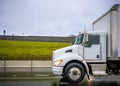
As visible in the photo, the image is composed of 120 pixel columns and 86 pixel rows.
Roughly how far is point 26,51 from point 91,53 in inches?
908

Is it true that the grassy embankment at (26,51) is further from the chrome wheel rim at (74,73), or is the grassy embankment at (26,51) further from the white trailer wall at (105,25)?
the chrome wheel rim at (74,73)

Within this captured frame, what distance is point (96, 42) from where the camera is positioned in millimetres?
14289

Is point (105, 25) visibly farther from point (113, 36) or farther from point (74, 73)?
point (74, 73)

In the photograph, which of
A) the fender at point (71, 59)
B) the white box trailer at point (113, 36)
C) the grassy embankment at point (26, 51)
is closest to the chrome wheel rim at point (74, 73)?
the fender at point (71, 59)

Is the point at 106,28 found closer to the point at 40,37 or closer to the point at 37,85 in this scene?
the point at 37,85

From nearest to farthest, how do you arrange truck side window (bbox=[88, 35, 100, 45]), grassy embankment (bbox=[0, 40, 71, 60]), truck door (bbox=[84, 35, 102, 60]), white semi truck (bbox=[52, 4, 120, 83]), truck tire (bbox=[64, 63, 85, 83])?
truck tire (bbox=[64, 63, 85, 83]) < white semi truck (bbox=[52, 4, 120, 83]) < truck door (bbox=[84, 35, 102, 60]) < truck side window (bbox=[88, 35, 100, 45]) < grassy embankment (bbox=[0, 40, 71, 60])

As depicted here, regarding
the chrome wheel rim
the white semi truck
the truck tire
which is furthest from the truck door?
the chrome wheel rim

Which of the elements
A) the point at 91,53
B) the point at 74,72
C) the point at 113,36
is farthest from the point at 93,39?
the point at 74,72

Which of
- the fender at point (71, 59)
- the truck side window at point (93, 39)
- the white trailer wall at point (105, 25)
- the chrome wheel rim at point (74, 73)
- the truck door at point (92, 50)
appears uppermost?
the white trailer wall at point (105, 25)

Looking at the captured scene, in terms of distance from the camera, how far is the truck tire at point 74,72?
13.4m

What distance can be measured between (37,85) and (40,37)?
Answer: 35410 millimetres

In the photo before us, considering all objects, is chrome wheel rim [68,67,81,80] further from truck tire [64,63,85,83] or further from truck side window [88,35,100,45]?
truck side window [88,35,100,45]

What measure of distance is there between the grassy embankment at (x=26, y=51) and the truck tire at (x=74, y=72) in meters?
18.8

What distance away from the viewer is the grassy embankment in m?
33.0
